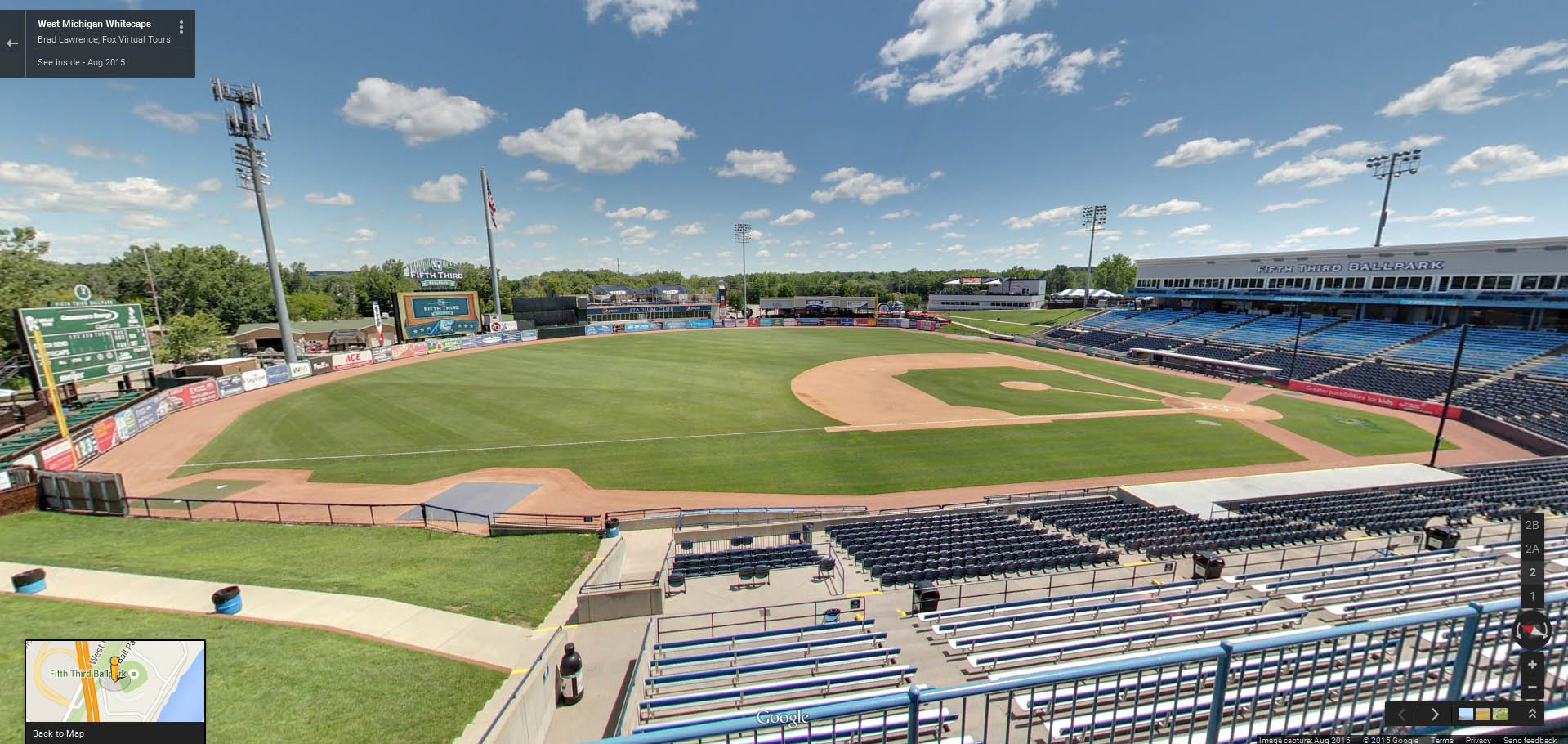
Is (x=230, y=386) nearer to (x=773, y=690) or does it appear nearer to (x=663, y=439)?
(x=663, y=439)

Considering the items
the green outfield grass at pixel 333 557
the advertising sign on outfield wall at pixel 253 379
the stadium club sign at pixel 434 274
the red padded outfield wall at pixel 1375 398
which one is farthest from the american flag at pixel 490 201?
the red padded outfield wall at pixel 1375 398

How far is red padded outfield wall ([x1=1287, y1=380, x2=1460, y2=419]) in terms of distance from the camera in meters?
35.9

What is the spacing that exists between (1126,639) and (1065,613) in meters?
2.18

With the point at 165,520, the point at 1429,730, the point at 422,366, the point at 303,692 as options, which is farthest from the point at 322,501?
the point at 422,366

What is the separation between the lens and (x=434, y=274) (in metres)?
71.2

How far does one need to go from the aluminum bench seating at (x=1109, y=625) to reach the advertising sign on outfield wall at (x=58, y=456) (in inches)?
1502

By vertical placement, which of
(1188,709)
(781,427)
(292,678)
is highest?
(1188,709)

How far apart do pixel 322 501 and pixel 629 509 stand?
13.2 m

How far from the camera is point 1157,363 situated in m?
58.2

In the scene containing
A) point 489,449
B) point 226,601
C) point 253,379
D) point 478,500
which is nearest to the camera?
point 226,601

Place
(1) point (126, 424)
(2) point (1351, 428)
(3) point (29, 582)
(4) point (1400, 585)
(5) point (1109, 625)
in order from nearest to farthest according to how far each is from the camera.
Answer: (5) point (1109, 625) → (4) point (1400, 585) → (3) point (29, 582) → (1) point (126, 424) → (2) point (1351, 428)

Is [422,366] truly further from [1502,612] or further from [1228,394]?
[1228,394]

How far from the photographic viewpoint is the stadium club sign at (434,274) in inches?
2731

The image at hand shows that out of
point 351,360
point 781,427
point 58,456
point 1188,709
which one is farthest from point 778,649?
point 351,360
